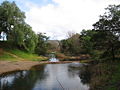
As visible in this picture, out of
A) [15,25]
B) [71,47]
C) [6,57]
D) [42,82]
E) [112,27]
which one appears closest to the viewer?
[42,82]

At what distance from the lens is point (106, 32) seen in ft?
119

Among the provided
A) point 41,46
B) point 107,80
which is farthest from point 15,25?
point 107,80

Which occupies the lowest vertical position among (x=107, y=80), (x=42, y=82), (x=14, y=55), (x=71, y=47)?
(x=42, y=82)

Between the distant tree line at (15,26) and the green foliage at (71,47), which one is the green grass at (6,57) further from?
the green foliage at (71,47)

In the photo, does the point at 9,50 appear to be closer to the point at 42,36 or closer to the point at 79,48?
the point at 42,36

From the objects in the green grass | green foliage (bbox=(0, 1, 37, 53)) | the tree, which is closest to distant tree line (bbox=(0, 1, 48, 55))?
green foliage (bbox=(0, 1, 37, 53))

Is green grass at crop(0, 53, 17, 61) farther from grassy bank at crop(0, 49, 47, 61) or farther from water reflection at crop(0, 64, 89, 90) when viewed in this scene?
water reflection at crop(0, 64, 89, 90)

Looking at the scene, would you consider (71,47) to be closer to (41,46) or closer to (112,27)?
(41,46)

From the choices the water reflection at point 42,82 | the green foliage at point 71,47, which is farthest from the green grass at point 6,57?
the green foliage at point 71,47

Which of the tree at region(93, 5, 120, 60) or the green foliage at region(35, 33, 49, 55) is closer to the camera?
the tree at region(93, 5, 120, 60)

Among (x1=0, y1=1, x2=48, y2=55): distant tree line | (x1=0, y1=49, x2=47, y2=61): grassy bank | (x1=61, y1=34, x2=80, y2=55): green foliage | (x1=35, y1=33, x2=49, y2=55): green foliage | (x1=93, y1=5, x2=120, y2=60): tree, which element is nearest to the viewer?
(x1=93, y1=5, x2=120, y2=60): tree

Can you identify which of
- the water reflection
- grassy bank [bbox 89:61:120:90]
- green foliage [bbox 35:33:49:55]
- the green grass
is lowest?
the water reflection

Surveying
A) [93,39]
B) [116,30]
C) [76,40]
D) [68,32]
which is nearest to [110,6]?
[116,30]

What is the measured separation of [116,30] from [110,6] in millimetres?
5277
